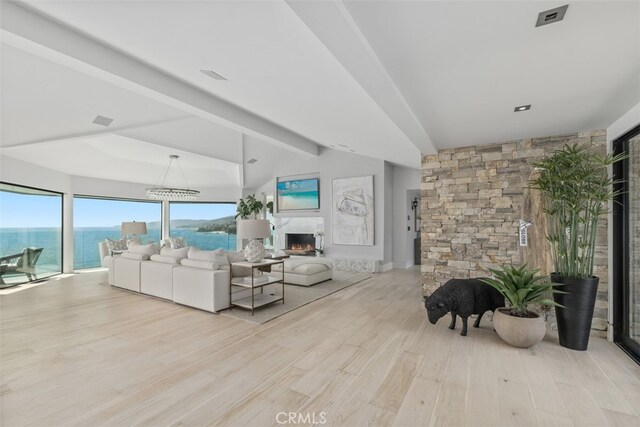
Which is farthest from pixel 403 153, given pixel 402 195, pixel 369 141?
pixel 402 195

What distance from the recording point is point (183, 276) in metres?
4.46

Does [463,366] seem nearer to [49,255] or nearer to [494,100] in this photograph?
[494,100]

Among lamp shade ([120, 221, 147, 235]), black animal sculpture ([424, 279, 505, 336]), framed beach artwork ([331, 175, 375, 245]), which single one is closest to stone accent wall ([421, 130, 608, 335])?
black animal sculpture ([424, 279, 505, 336])

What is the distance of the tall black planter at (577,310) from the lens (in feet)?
9.52

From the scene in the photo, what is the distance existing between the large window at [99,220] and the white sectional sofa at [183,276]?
3.85 m

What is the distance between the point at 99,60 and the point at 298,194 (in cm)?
635

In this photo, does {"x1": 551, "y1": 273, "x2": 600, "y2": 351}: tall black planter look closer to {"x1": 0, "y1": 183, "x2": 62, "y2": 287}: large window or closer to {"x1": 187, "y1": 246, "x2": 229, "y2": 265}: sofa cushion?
{"x1": 187, "y1": 246, "x2": 229, "y2": 265}: sofa cushion

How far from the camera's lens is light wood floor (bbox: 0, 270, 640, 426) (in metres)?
1.96

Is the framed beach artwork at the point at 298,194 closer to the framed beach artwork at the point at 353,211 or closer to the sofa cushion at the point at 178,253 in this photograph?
the framed beach artwork at the point at 353,211

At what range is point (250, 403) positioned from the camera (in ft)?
6.82

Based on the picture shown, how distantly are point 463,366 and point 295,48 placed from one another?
10.1 ft

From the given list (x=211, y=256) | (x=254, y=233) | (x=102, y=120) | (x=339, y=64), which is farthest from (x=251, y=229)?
(x=102, y=120)

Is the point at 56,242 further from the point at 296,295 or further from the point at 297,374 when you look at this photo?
the point at 297,374

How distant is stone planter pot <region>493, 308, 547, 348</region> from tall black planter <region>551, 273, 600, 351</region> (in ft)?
0.91
